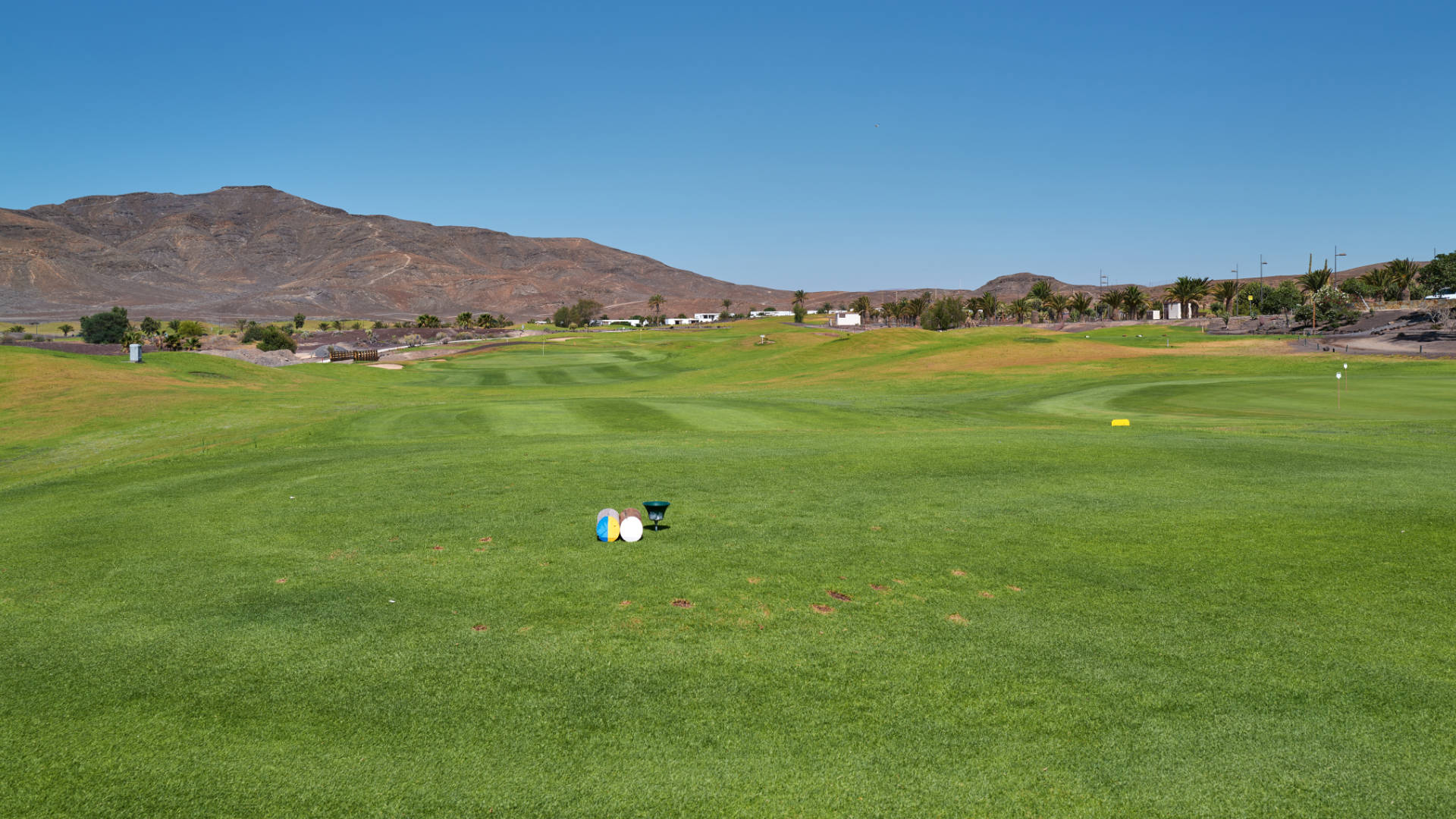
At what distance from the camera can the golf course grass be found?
5828 millimetres

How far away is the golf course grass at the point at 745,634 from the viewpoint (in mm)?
5828

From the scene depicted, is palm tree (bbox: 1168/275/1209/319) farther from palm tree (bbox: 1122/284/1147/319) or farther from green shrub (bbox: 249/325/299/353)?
green shrub (bbox: 249/325/299/353)

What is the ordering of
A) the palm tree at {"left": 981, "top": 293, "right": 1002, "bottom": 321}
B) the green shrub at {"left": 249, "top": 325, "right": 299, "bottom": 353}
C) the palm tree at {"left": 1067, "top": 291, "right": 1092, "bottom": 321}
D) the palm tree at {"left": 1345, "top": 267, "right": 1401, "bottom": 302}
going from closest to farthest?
1. the green shrub at {"left": 249, "top": 325, "right": 299, "bottom": 353}
2. the palm tree at {"left": 1345, "top": 267, "right": 1401, "bottom": 302}
3. the palm tree at {"left": 1067, "top": 291, "right": 1092, "bottom": 321}
4. the palm tree at {"left": 981, "top": 293, "right": 1002, "bottom": 321}

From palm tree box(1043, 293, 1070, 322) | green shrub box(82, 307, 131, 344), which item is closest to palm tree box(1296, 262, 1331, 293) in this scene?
A: palm tree box(1043, 293, 1070, 322)

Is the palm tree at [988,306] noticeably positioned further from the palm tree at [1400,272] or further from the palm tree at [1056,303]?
the palm tree at [1400,272]

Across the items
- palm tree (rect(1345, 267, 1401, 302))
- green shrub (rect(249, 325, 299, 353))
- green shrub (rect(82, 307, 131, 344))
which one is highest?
palm tree (rect(1345, 267, 1401, 302))

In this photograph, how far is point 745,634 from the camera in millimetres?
8141

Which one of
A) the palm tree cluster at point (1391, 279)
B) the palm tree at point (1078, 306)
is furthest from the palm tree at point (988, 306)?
the palm tree cluster at point (1391, 279)

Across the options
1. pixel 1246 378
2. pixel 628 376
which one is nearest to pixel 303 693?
pixel 1246 378

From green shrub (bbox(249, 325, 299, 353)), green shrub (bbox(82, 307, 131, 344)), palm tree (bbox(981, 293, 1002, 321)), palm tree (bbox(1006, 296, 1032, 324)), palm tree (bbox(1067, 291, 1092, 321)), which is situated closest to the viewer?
green shrub (bbox(249, 325, 299, 353))

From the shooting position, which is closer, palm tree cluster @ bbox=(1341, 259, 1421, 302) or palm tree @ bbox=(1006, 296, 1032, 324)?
palm tree cluster @ bbox=(1341, 259, 1421, 302)

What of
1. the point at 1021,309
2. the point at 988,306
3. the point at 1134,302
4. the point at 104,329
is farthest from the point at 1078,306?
the point at 104,329

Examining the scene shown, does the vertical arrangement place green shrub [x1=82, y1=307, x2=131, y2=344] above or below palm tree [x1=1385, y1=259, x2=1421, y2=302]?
below

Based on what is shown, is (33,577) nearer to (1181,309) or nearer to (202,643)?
(202,643)
